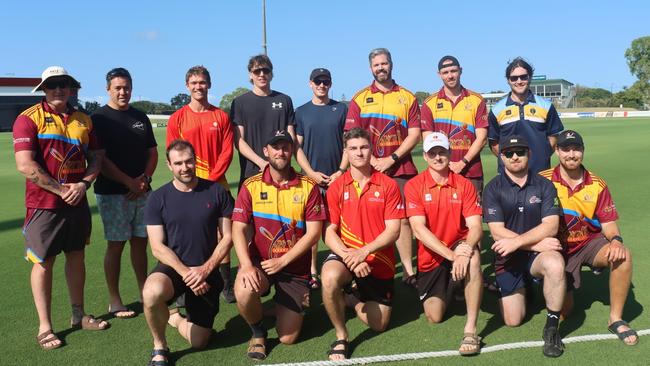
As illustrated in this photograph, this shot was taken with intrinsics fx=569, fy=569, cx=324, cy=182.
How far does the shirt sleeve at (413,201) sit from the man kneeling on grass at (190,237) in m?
1.53

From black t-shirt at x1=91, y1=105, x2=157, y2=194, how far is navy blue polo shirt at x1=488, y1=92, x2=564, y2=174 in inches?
145

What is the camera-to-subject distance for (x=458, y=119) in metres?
6.28

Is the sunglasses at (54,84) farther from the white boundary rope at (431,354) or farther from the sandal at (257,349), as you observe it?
the white boundary rope at (431,354)

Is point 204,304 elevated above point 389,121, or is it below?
below

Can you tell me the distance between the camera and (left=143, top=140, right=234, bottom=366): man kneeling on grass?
14.6 ft

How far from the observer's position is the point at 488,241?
26.8 ft

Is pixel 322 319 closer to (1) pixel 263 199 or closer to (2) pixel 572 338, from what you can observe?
(1) pixel 263 199

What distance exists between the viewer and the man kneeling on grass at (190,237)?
4.46 m

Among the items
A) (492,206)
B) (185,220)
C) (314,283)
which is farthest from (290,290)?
(492,206)

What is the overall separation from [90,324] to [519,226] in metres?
3.83

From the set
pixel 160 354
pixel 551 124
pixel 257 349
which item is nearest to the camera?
pixel 160 354

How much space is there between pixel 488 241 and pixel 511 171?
137 inches

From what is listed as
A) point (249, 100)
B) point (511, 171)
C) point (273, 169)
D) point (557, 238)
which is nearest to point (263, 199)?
point (273, 169)

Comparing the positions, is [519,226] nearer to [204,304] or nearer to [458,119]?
[458,119]
